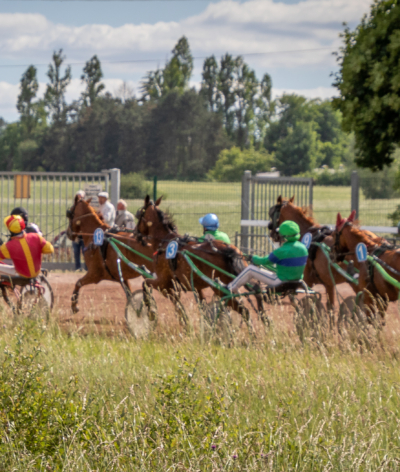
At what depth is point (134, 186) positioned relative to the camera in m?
23.2

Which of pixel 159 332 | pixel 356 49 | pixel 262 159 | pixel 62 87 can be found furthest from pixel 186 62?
pixel 159 332

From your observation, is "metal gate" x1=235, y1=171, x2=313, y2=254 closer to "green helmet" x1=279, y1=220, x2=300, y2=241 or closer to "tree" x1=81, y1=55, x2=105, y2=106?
"green helmet" x1=279, y1=220, x2=300, y2=241

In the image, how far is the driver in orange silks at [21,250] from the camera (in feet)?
29.2

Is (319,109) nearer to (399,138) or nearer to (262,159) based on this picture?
(262,159)

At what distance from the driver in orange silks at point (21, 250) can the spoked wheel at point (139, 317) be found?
1.26m

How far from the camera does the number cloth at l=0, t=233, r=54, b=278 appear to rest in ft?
29.2

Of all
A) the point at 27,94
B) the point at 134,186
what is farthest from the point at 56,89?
A: the point at 134,186

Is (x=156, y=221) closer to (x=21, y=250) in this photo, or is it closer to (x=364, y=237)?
(x=21, y=250)

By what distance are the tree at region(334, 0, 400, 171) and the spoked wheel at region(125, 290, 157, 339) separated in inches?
242

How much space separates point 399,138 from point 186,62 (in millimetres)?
74703

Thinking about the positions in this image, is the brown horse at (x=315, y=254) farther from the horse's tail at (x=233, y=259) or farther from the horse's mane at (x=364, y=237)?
the horse's tail at (x=233, y=259)

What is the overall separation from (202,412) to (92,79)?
81395mm

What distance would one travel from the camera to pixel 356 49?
13.0 meters

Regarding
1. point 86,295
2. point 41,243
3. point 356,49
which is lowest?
point 86,295
